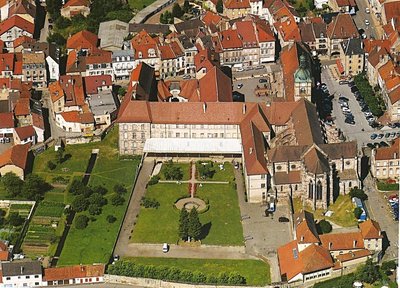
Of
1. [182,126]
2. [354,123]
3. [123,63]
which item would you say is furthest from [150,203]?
[123,63]

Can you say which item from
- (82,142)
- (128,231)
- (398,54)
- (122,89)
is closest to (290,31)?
(398,54)

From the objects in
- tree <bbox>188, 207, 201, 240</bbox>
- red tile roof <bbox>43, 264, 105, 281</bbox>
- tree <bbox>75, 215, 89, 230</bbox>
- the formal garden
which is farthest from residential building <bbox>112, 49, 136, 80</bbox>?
red tile roof <bbox>43, 264, 105, 281</bbox>

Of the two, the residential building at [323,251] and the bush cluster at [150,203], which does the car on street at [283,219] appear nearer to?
the residential building at [323,251]

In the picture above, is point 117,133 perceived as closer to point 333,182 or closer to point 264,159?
point 264,159

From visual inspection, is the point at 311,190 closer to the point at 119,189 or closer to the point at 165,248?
the point at 165,248

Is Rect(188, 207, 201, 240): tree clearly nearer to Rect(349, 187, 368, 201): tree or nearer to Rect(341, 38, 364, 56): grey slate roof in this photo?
Rect(349, 187, 368, 201): tree
